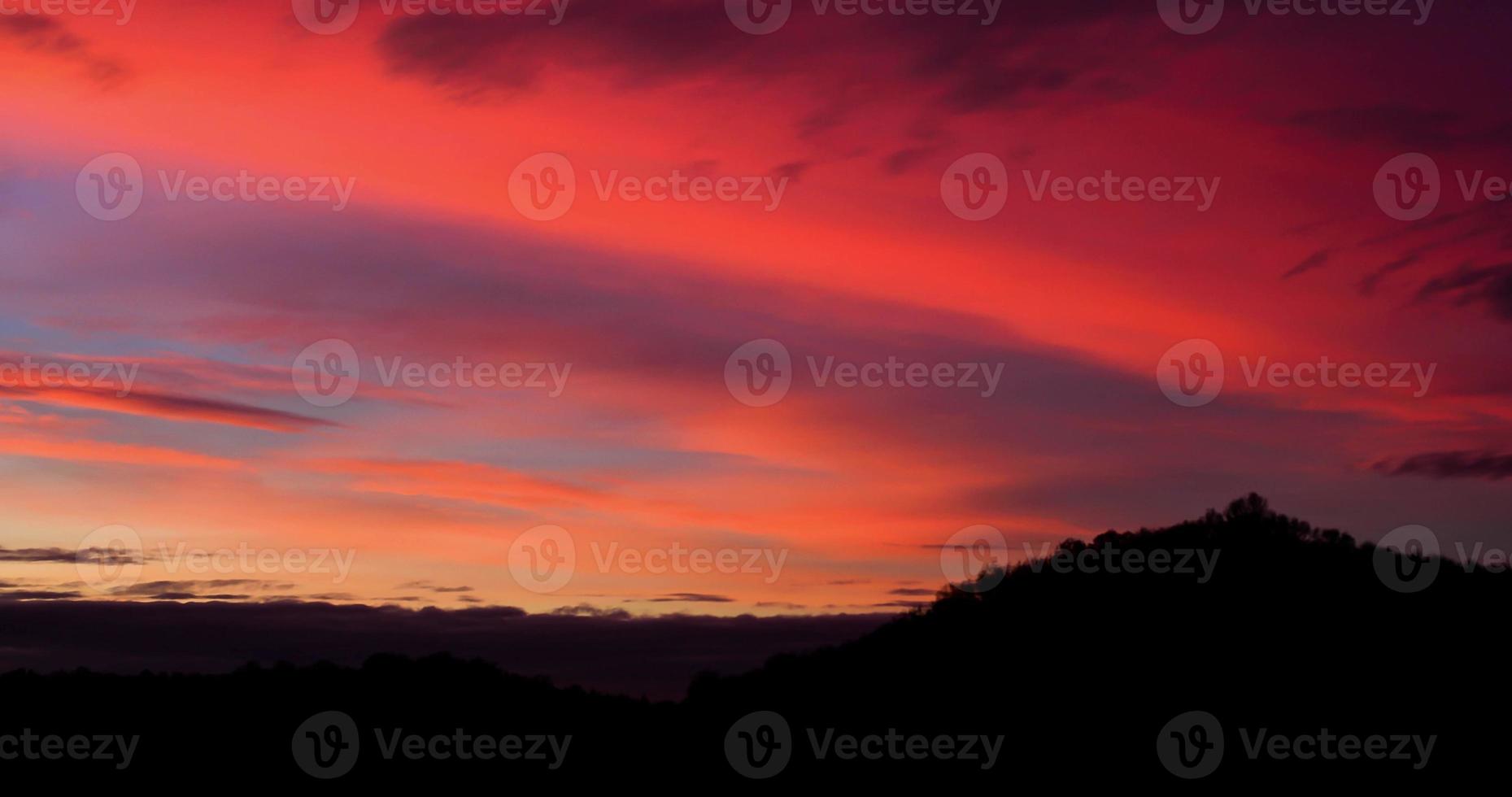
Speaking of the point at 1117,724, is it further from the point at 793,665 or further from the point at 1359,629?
the point at 793,665

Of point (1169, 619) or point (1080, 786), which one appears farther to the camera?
point (1169, 619)

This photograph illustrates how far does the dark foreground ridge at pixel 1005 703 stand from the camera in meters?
60.0

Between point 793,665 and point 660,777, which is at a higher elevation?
point 793,665

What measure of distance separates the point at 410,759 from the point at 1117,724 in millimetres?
40186

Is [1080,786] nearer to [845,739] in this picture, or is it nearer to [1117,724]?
[1117,724]

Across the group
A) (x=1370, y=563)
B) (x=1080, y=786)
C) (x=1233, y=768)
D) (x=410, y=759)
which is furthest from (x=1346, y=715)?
(x=410, y=759)

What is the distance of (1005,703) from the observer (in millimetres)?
70688

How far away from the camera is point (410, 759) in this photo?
76812 millimetres

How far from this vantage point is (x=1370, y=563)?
74562 mm

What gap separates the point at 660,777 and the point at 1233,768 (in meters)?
29.4

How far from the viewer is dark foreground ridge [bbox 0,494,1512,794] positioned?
6003cm

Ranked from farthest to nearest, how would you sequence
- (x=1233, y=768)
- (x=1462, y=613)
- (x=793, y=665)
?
1. (x=793, y=665)
2. (x=1462, y=613)
3. (x=1233, y=768)

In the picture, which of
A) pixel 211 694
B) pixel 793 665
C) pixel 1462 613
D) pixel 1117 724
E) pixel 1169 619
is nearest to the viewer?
Answer: pixel 1117 724

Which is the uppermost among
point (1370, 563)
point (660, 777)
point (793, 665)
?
point (1370, 563)
